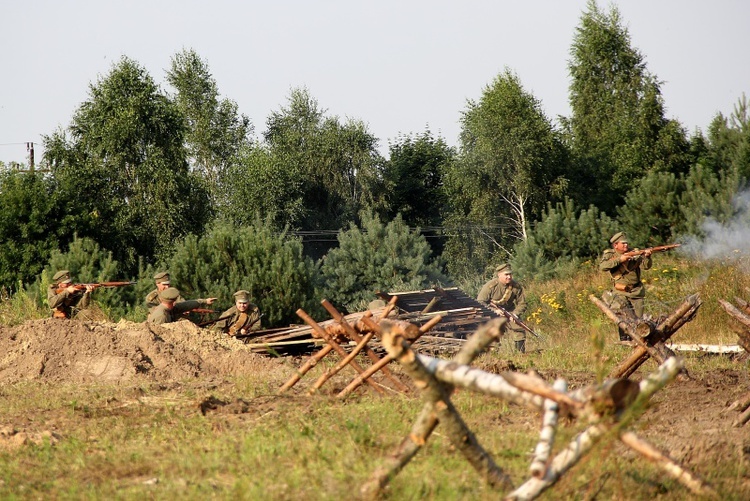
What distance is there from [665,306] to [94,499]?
17.0 m

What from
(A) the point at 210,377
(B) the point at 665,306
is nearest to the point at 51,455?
(A) the point at 210,377

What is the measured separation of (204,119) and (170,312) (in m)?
33.5

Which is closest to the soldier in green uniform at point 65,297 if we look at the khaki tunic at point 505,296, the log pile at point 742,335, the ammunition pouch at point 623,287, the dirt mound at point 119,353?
the dirt mound at point 119,353

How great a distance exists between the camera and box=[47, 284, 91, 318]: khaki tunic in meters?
18.9

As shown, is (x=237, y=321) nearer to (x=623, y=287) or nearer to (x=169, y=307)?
(x=169, y=307)

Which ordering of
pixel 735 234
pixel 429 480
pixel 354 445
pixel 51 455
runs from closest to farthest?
pixel 429 480, pixel 354 445, pixel 51 455, pixel 735 234

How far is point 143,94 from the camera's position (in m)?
36.2

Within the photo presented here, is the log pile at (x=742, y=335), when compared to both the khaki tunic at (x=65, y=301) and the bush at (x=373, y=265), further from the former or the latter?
the bush at (x=373, y=265)

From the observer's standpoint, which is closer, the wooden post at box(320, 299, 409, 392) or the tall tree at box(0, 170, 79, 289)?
the wooden post at box(320, 299, 409, 392)

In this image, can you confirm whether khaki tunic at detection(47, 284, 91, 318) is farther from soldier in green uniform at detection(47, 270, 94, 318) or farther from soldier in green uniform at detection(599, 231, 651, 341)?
soldier in green uniform at detection(599, 231, 651, 341)

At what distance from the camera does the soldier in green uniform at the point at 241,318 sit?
1783 cm

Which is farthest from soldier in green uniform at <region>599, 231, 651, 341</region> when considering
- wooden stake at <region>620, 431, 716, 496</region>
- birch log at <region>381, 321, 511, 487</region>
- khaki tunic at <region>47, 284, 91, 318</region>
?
birch log at <region>381, 321, 511, 487</region>

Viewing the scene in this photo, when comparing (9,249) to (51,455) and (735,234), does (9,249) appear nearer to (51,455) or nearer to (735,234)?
(735,234)

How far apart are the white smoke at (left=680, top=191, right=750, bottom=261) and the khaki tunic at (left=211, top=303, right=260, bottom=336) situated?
1146 cm
